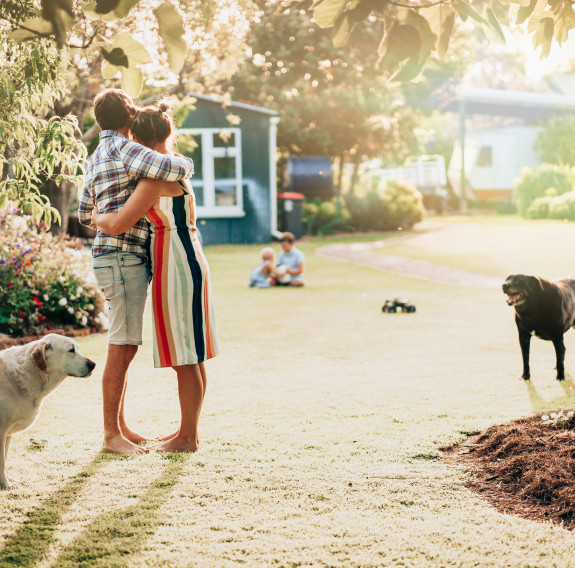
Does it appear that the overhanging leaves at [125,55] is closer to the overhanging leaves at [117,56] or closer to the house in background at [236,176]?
the overhanging leaves at [117,56]

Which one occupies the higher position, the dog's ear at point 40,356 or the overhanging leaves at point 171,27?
the overhanging leaves at point 171,27

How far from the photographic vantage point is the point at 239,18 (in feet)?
43.2

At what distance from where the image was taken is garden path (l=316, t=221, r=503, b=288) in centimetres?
1447

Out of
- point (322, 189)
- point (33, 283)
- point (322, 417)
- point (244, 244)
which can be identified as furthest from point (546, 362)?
point (322, 189)

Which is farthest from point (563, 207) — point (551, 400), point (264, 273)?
point (551, 400)

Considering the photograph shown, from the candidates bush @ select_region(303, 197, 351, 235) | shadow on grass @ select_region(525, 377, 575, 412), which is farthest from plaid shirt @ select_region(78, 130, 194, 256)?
bush @ select_region(303, 197, 351, 235)

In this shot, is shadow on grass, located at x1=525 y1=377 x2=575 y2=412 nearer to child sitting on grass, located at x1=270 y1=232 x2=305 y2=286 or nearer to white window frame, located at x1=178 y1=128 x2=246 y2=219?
child sitting on grass, located at x1=270 y1=232 x2=305 y2=286

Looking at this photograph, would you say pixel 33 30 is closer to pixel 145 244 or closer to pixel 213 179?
pixel 145 244

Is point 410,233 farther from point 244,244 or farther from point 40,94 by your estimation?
point 40,94

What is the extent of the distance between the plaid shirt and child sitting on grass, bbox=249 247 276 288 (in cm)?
925

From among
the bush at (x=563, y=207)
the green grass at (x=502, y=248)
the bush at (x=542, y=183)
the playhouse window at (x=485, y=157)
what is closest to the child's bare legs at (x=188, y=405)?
the green grass at (x=502, y=248)

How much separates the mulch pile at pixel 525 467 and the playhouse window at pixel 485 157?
3552cm

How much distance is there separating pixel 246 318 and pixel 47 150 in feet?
18.6

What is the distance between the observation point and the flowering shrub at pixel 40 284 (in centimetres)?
824
